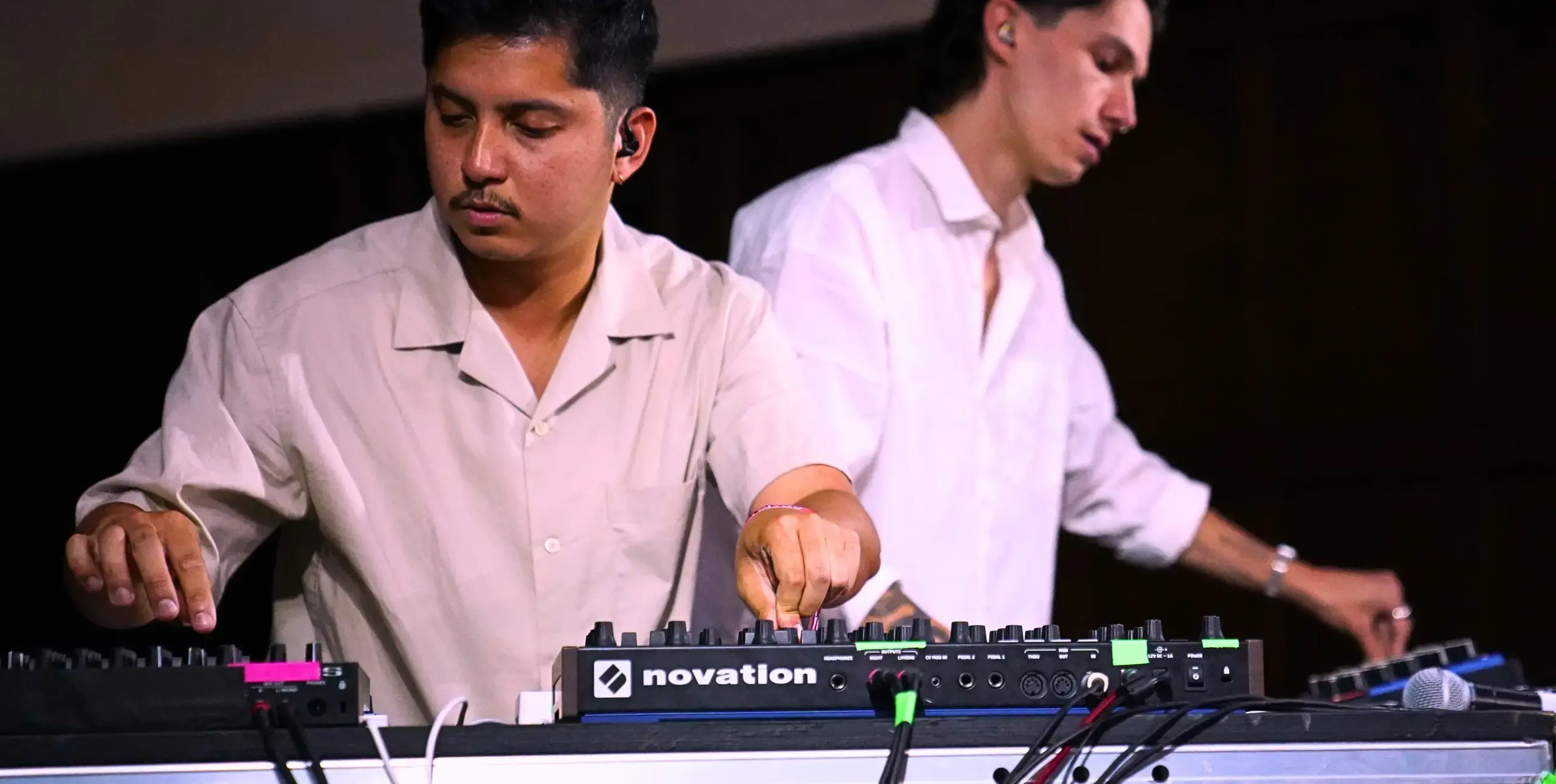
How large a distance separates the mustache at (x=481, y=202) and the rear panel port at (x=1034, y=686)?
762 mm

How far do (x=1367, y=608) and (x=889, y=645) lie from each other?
4.57 ft

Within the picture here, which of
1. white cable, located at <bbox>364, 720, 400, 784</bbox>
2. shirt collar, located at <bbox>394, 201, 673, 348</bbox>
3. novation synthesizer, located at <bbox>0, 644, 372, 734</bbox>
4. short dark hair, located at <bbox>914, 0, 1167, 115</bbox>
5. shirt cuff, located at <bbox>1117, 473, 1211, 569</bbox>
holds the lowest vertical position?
white cable, located at <bbox>364, 720, 400, 784</bbox>

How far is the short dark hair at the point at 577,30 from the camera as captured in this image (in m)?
1.56

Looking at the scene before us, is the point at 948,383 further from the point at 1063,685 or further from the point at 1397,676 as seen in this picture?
the point at 1063,685

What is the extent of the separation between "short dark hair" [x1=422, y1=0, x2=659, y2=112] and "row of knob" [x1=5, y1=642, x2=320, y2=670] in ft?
2.35

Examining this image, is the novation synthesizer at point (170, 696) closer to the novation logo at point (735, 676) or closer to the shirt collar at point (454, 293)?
the novation logo at point (735, 676)

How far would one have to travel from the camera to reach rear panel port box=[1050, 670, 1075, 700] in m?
1.02

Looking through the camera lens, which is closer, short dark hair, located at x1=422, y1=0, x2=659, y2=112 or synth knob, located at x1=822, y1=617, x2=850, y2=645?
synth knob, located at x1=822, y1=617, x2=850, y2=645

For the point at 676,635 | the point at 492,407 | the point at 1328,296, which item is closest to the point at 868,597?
the point at 492,407

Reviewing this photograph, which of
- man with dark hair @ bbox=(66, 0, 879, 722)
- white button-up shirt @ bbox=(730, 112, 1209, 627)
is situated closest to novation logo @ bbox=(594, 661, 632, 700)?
man with dark hair @ bbox=(66, 0, 879, 722)

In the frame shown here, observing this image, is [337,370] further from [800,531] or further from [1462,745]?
[1462,745]

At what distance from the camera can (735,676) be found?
3.31 ft

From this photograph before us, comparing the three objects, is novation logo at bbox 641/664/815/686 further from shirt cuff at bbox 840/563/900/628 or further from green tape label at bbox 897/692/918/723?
shirt cuff at bbox 840/563/900/628

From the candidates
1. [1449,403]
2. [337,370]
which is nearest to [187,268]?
[337,370]
